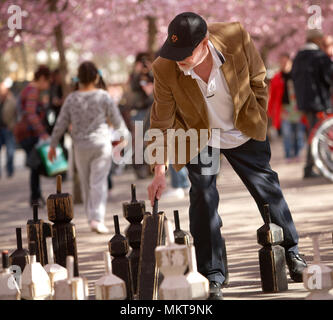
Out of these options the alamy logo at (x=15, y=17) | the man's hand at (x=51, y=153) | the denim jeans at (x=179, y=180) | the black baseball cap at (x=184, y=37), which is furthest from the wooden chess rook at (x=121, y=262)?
the denim jeans at (x=179, y=180)

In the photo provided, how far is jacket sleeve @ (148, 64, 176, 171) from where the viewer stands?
241 inches

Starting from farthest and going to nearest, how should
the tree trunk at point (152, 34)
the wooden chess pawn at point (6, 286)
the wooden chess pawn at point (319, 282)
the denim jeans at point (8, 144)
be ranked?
the denim jeans at point (8, 144) < the tree trunk at point (152, 34) < the wooden chess pawn at point (6, 286) < the wooden chess pawn at point (319, 282)

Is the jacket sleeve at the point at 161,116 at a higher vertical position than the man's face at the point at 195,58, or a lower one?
lower

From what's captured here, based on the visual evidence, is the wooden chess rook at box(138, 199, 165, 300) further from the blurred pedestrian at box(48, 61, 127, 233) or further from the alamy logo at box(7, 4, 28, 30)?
the alamy logo at box(7, 4, 28, 30)

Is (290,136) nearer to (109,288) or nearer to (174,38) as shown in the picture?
(174,38)

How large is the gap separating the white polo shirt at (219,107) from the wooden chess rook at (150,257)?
690 mm

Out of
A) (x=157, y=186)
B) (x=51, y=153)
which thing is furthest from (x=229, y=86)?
(x=51, y=153)

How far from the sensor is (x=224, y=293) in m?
6.39

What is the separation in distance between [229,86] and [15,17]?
7.22 meters

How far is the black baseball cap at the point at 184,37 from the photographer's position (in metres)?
5.75

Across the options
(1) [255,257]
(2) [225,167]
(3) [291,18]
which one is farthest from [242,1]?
(1) [255,257]

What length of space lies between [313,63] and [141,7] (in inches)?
183

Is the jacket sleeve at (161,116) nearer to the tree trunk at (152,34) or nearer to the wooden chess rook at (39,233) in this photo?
the wooden chess rook at (39,233)
